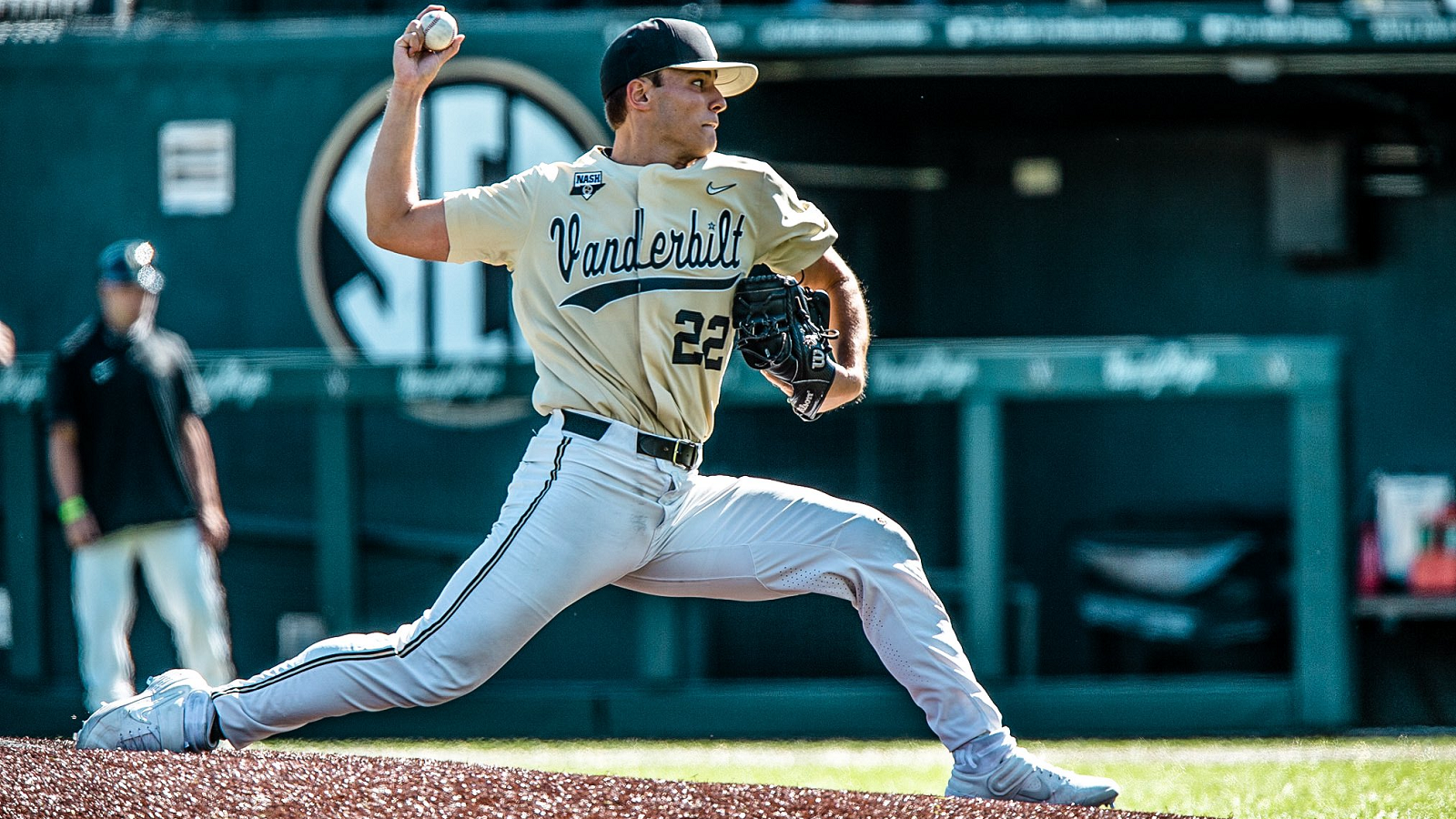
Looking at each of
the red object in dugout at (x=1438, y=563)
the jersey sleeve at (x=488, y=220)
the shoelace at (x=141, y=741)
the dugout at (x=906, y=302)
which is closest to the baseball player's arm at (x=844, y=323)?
the jersey sleeve at (x=488, y=220)

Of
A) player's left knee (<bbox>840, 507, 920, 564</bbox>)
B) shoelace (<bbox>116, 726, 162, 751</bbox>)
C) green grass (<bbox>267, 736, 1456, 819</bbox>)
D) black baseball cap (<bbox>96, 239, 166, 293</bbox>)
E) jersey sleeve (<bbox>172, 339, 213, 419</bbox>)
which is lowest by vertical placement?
green grass (<bbox>267, 736, 1456, 819</bbox>)

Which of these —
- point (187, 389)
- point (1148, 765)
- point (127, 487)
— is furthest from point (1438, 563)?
point (127, 487)

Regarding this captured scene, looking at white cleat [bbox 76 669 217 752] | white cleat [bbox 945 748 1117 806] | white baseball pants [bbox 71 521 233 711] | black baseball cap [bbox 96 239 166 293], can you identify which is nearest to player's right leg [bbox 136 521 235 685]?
white baseball pants [bbox 71 521 233 711]

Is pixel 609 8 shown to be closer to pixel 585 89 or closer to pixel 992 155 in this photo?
pixel 585 89

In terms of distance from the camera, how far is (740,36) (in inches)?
249

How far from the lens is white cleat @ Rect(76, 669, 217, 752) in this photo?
325 centimetres

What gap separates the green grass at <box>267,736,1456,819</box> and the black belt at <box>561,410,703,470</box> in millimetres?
1396

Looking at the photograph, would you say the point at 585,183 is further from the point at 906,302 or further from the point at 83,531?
the point at 906,302

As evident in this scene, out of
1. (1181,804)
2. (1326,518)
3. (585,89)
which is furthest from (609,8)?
(1181,804)

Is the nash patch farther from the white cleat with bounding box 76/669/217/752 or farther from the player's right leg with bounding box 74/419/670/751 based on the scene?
the white cleat with bounding box 76/669/217/752

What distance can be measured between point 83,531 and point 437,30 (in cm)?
346

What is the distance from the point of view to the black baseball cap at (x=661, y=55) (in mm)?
3225

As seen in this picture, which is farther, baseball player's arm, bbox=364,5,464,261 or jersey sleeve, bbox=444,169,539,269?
jersey sleeve, bbox=444,169,539,269

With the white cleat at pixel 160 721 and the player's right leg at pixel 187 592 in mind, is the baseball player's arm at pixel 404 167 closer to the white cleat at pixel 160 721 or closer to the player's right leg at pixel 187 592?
the white cleat at pixel 160 721
